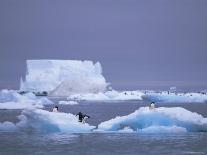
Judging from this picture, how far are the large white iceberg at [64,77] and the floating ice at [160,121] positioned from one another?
52.1 m

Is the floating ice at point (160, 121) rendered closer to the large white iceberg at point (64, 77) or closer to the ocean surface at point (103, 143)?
the ocean surface at point (103, 143)

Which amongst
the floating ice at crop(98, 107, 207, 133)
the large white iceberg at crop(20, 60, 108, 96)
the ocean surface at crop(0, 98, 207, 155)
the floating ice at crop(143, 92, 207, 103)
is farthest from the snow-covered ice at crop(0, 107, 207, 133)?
the large white iceberg at crop(20, 60, 108, 96)

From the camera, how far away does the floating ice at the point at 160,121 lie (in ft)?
84.3

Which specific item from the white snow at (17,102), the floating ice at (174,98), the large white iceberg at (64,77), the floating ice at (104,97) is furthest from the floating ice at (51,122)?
the floating ice at (104,97)

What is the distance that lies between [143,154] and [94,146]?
2.86 meters

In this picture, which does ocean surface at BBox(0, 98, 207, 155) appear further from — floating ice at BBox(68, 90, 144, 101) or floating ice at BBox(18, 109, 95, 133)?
floating ice at BBox(68, 90, 144, 101)

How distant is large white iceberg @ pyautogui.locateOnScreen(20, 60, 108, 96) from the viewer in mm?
80688

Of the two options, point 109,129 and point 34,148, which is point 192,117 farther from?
point 34,148

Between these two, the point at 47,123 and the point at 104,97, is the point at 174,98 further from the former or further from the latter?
the point at 47,123

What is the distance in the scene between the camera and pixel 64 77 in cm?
8069

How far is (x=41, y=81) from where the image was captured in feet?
271

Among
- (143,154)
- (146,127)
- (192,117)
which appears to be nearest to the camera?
(143,154)

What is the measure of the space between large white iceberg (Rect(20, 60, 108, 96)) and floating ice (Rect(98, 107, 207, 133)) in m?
52.1

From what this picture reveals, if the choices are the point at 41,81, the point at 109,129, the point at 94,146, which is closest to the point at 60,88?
the point at 41,81
